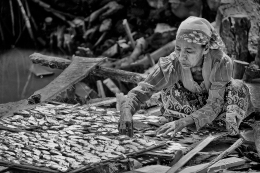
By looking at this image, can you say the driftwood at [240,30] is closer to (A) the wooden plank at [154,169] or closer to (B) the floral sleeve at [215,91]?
(B) the floral sleeve at [215,91]

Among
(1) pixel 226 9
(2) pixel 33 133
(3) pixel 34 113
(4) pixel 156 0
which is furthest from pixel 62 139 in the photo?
(4) pixel 156 0

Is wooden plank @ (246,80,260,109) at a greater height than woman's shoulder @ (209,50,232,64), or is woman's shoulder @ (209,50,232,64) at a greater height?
woman's shoulder @ (209,50,232,64)

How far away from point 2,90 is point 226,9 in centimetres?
431

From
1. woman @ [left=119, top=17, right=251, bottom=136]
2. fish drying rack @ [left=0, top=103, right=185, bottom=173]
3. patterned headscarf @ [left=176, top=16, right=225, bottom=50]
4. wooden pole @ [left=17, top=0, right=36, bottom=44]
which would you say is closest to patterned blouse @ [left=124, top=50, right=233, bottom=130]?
woman @ [left=119, top=17, right=251, bottom=136]

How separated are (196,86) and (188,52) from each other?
1.42ft

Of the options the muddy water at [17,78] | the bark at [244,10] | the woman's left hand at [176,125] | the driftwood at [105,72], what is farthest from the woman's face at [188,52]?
the muddy water at [17,78]

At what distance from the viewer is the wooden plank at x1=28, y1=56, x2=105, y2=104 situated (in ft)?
22.5

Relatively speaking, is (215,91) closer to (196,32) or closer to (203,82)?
(203,82)

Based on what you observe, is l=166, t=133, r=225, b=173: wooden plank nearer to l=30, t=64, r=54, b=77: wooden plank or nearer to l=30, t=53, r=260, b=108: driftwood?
l=30, t=53, r=260, b=108: driftwood

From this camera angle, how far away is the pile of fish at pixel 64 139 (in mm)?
5085

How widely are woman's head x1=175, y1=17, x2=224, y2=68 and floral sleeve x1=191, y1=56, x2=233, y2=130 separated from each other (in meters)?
0.19

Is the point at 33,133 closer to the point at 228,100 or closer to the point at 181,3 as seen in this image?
the point at 228,100

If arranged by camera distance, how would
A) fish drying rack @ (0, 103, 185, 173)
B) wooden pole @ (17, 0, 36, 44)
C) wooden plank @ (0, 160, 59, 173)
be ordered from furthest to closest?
wooden pole @ (17, 0, 36, 44) < fish drying rack @ (0, 103, 185, 173) < wooden plank @ (0, 160, 59, 173)

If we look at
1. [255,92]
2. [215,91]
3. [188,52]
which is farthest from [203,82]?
[255,92]
